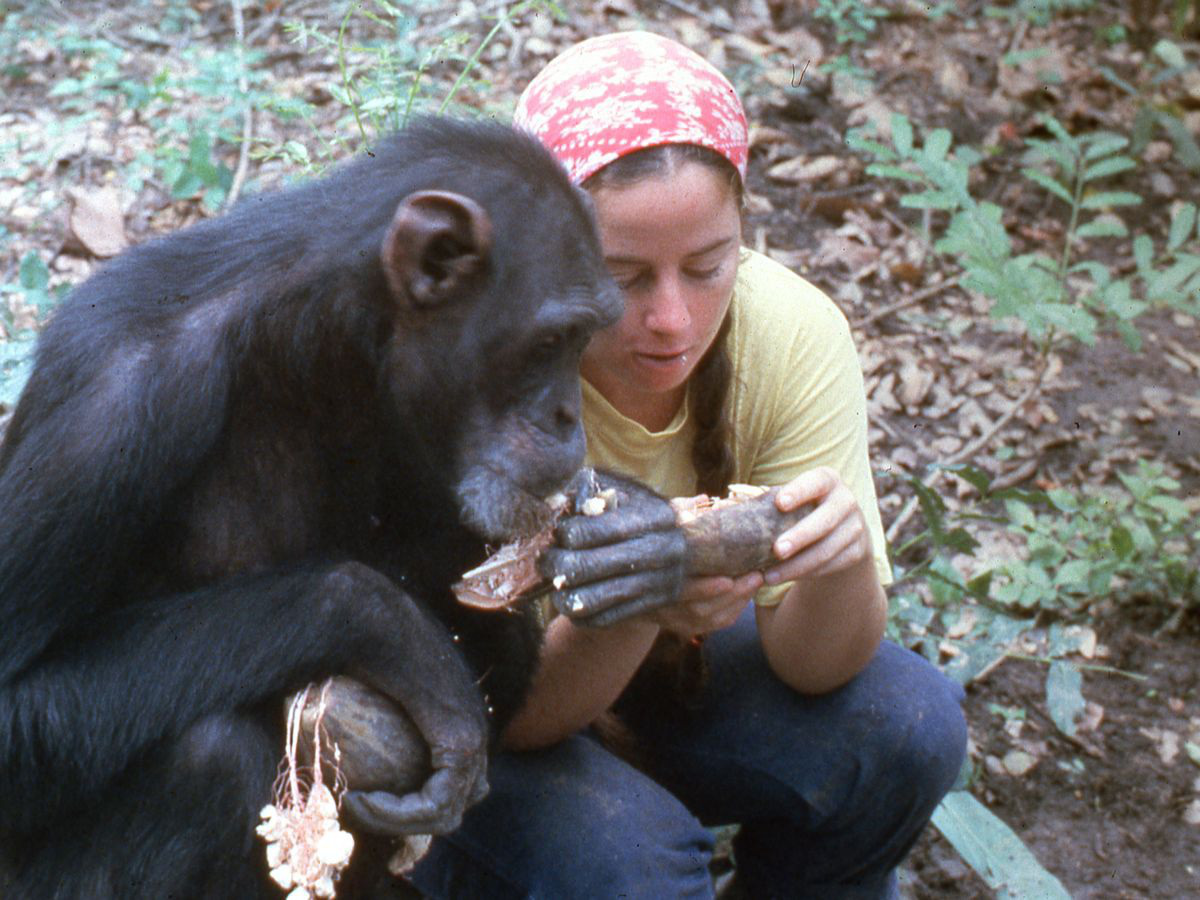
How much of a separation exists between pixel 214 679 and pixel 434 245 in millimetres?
810

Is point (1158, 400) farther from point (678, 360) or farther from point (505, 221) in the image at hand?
point (505, 221)

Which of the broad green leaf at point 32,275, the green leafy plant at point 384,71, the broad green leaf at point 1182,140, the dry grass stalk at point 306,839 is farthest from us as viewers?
the broad green leaf at point 1182,140

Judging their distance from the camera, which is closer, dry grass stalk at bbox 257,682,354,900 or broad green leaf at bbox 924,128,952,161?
dry grass stalk at bbox 257,682,354,900

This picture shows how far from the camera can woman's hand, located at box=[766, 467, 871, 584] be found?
253 cm

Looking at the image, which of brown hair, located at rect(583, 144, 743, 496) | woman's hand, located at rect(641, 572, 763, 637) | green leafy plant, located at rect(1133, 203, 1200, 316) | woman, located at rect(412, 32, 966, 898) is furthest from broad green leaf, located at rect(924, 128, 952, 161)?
woman's hand, located at rect(641, 572, 763, 637)

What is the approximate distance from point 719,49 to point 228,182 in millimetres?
2414

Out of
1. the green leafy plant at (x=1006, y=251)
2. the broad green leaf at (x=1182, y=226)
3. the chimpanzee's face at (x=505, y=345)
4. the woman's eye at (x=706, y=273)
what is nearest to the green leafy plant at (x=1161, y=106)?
the green leafy plant at (x=1006, y=251)

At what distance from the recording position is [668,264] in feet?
8.72

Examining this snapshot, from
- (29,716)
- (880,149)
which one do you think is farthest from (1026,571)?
(29,716)

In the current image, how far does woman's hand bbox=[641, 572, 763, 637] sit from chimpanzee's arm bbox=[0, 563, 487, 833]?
0.41 meters

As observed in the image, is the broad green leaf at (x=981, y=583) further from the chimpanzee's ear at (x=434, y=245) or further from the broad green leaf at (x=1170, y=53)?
the broad green leaf at (x=1170, y=53)

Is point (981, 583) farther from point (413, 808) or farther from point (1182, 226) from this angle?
point (413, 808)

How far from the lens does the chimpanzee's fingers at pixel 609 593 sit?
2.34 m

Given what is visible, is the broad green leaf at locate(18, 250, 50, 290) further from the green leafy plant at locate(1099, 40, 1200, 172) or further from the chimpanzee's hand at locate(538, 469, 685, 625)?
the green leafy plant at locate(1099, 40, 1200, 172)
